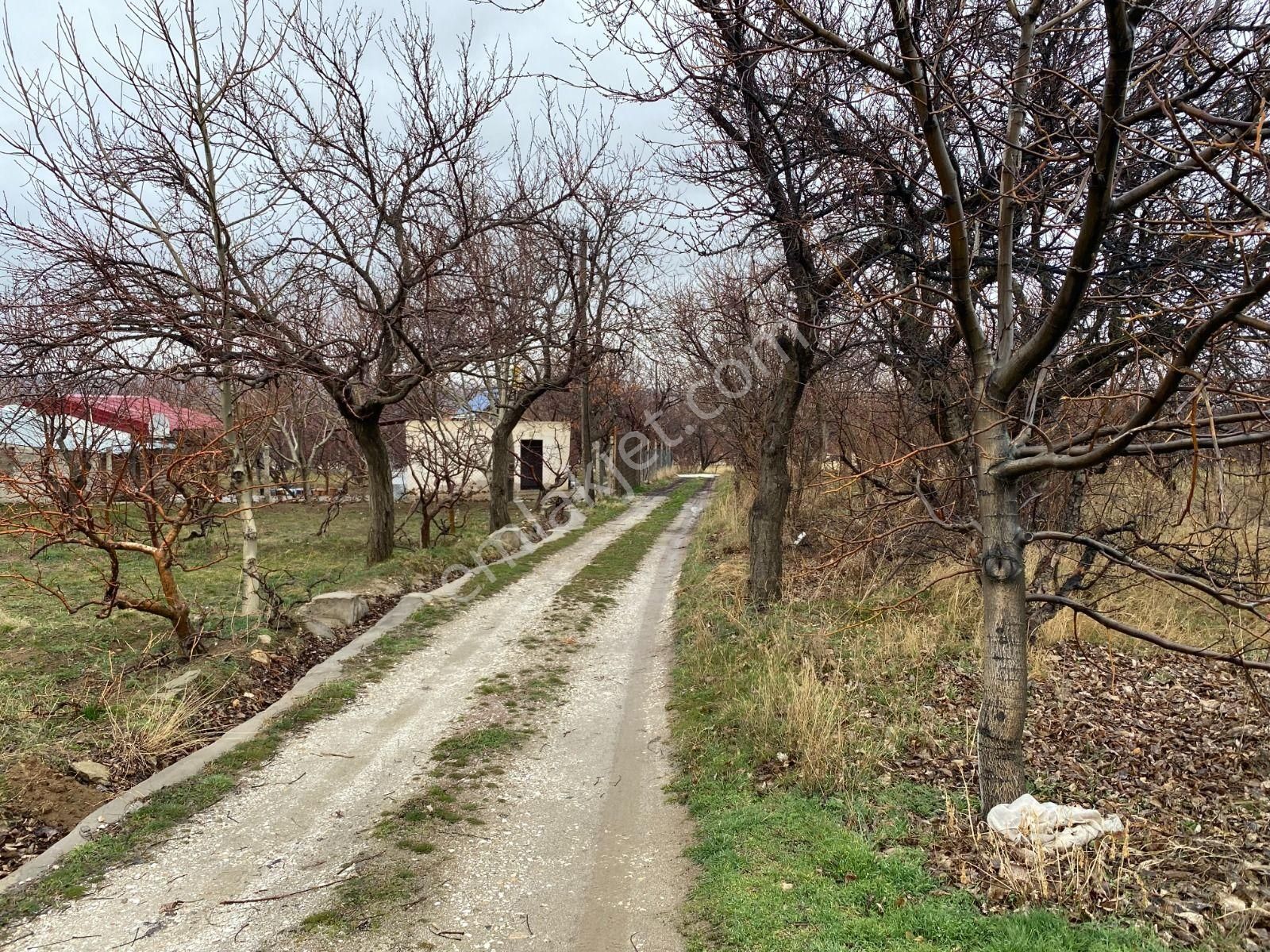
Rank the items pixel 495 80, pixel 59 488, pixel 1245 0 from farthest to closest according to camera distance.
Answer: pixel 495 80 → pixel 59 488 → pixel 1245 0

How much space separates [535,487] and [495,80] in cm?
2078

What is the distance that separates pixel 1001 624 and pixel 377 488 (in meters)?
9.84

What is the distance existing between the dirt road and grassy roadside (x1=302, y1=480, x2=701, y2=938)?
84 millimetres

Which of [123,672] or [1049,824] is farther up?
[123,672]

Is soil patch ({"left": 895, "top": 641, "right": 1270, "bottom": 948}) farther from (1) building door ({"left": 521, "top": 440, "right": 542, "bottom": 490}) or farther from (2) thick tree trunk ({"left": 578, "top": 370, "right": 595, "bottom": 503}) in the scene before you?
(1) building door ({"left": 521, "top": 440, "right": 542, "bottom": 490})

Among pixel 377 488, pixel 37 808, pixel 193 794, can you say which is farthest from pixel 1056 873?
pixel 377 488

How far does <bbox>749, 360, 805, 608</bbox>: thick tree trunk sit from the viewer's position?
8062 mm

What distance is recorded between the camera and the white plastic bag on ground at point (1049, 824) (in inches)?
122

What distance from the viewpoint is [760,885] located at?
339 cm

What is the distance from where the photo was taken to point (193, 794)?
4457 millimetres

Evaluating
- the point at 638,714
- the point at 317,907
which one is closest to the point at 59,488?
the point at 317,907

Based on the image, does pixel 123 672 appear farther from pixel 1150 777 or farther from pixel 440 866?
pixel 1150 777

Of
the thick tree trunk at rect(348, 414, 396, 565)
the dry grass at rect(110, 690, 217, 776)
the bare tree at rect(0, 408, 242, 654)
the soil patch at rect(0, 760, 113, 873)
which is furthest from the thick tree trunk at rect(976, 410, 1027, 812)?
the thick tree trunk at rect(348, 414, 396, 565)

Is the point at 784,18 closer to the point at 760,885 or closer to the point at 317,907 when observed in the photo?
the point at 760,885
